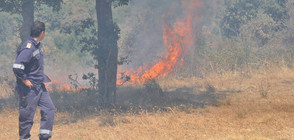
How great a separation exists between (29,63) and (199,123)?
3811 millimetres

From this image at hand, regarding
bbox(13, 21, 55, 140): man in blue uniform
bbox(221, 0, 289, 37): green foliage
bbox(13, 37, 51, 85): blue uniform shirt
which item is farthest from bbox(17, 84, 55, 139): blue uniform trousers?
bbox(221, 0, 289, 37): green foliage

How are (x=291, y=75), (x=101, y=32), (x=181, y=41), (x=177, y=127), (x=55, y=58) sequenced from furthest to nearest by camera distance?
1. (x=55, y=58)
2. (x=181, y=41)
3. (x=291, y=75)
4. (x=101, y=32)
5. (x=177, y=127)

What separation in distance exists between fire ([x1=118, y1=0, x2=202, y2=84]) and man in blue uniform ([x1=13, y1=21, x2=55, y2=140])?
8895 millimetres

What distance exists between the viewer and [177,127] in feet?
24.1

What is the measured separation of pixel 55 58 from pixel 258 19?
14.5m

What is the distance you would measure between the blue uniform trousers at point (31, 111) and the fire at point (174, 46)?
8.90 m

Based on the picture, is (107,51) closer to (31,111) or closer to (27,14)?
(27,14)

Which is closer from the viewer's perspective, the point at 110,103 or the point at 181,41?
the point at 110,103

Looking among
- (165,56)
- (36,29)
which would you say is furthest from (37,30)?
(165,56)

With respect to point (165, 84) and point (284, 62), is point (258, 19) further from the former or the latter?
point (165, 84)

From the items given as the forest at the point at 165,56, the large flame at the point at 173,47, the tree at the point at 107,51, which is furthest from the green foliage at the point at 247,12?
the tree at the point at 107,51

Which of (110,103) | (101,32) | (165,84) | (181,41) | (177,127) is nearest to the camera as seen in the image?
(177,127)

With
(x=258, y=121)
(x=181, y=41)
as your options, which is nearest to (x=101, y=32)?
(x=258, y=121)

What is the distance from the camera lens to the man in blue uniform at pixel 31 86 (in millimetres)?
5730
